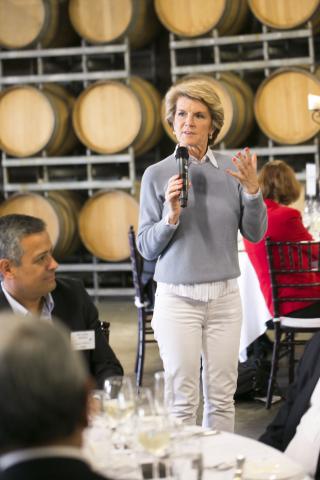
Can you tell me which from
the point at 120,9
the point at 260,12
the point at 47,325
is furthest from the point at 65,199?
the point at 47,325

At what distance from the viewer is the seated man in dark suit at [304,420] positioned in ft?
8.05

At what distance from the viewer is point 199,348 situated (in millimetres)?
3340

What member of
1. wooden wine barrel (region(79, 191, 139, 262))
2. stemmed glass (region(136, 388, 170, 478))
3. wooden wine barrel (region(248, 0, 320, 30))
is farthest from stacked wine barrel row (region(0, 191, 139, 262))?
stemmed glass (region(136, 388, 170, 478))

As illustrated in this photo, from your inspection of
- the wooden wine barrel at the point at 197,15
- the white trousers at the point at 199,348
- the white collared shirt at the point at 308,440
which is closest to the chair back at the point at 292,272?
the white trousers at the point at 199,348

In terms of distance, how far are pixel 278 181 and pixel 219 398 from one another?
7.65 feet

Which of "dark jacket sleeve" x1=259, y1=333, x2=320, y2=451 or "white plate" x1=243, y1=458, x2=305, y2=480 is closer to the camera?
"white plate" x1=243, y1=458, x2=305, y2=480

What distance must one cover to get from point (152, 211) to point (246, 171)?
40cm

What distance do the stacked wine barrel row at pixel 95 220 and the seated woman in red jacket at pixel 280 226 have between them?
3.48m

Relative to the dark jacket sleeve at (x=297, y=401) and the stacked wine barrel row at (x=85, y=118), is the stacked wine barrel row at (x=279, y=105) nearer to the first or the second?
the stacked wine barrel row at (x=85, y=118)

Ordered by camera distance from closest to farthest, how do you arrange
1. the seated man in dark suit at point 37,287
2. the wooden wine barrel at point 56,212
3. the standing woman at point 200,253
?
the seated man in dark suit at point 37,287 < the standing woman at point 200,253 < the wooden wine barrel at point 56,212

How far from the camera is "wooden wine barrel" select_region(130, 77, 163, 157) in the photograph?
884cm

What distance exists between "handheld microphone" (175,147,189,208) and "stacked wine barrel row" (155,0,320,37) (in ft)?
18.2

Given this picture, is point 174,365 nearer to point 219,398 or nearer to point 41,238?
point 219,398

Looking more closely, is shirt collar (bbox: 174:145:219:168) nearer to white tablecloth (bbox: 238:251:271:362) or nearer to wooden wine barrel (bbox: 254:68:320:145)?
white tablecloth (bbox: 238:251:271:362)
